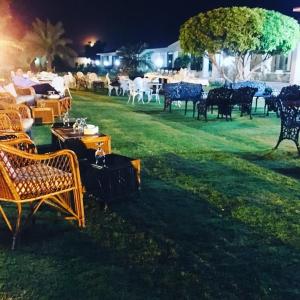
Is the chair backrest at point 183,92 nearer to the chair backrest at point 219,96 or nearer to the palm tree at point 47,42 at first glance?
the chair backrest at point 219,96

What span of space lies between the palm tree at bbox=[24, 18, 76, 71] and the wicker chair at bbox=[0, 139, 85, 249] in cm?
3804

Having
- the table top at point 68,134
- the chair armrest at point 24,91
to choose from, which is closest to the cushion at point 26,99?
the chair armrest at point 24,91

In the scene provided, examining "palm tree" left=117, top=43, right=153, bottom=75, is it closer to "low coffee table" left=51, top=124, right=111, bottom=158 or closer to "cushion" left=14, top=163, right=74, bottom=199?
"low coffee table" left=51, top=124, right=111, bottom=158

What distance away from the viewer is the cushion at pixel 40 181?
3443 mm

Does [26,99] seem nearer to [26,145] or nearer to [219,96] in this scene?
[219,96]

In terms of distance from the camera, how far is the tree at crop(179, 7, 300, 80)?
14250mm

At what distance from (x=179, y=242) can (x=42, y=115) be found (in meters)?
6.83

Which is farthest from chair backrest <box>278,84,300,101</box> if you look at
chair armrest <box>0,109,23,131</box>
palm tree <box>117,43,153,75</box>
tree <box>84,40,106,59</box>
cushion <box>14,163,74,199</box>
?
tree <box>84,40,106,59</box>

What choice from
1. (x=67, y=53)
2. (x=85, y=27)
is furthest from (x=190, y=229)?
(x=85, y=27)

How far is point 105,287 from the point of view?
9.52ft

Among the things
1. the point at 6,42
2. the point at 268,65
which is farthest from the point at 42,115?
the point at 6,42

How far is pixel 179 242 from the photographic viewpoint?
359cm

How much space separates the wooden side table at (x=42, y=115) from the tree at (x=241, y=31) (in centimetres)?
777

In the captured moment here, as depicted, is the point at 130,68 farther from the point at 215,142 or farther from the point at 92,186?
the point at 92,186
